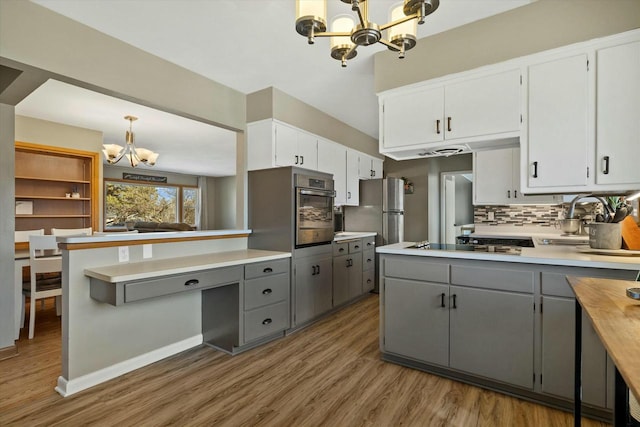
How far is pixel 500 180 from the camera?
4457 millimetres

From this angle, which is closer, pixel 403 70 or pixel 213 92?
pixel 403 70

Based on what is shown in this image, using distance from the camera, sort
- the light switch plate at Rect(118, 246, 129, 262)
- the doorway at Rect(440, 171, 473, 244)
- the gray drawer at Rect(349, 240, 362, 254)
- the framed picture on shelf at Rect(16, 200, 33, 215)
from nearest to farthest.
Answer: the light switch plate at Rect(118, 246, 129, 262) → the gray drawer at Rect(349, 240, 362, 254) → the framed picture on shelf at Rect(16, 200, 33, 215) → the doorway at Rect(440, 171, 473, 244)

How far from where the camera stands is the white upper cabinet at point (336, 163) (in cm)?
423

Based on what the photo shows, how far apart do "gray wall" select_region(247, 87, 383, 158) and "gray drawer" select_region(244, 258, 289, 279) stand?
1528mm

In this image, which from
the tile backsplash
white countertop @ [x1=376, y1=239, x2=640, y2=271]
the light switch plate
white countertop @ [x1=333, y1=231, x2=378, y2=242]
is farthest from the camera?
the tile backsplash

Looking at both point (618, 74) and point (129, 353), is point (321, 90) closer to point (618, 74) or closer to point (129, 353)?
point (618, 74)

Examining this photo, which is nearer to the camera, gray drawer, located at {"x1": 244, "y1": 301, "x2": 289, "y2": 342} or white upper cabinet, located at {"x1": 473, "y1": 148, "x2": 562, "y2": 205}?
gray drawer, located at {"x1": 244, "y1": 301, "x2": 289, "y2": 342}

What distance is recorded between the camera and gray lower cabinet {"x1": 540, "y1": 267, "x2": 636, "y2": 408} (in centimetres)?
185

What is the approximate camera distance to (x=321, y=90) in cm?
363

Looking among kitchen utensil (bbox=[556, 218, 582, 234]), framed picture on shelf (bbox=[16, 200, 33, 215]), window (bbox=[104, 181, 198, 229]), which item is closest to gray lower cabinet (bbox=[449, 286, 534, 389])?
kitchen utensil (bbox=[556, 218, 582, 234])

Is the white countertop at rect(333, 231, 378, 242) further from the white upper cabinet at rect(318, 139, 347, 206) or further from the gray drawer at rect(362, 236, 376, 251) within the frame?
the white upper cabinet at rect(318, 139, 347, 206)

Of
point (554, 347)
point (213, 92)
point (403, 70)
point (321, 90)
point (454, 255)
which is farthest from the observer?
point (321, 90)

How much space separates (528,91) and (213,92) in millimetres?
2748

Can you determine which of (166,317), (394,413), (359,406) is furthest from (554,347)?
(166,317)
